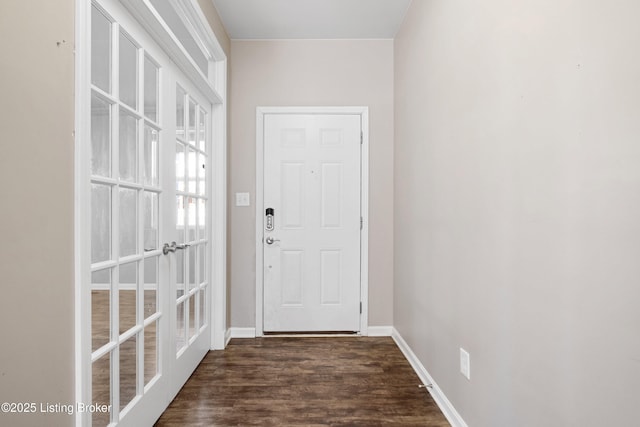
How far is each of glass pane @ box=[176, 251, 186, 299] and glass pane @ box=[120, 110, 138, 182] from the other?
2.23 ft

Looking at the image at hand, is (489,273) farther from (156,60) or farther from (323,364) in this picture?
(156,60)

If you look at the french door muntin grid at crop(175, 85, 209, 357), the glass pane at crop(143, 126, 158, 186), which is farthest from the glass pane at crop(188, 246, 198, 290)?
the glass pane at crop(143, 126, 158, 186)

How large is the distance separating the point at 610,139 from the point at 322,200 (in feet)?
7.93

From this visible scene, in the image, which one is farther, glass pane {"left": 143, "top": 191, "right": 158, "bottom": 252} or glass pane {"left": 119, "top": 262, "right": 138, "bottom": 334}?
glass pane {"left": 143, "top": 191, "right": 158, "bottom": 252}

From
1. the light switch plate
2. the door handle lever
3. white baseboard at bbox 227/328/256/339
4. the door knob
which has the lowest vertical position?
white baseboard at bbox 227/328/256/339

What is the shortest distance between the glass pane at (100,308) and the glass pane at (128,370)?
0.54 feet

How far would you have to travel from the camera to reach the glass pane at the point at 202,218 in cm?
258

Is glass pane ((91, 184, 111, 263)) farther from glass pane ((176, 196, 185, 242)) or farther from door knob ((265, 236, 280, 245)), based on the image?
door knob ((265, 236, 280, 245))

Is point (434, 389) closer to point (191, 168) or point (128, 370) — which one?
point (128, 370)

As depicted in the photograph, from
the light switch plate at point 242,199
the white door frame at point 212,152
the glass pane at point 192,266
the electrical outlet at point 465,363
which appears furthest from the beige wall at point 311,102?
the electrical outlet at point 465,363

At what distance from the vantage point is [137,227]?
5.54 ft

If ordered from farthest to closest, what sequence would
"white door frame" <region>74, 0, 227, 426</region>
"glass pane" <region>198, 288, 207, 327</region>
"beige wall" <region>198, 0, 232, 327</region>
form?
1. "glass pane" <region>198, 288, 207, 327</region>
2. "beige wall" <region>198, 0, 232, 327</region>
3. "white door frame" <region>74, 0, 227, 426</region>

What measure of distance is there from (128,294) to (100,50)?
984 millimetres

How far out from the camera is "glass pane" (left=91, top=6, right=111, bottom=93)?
1.33 metres
